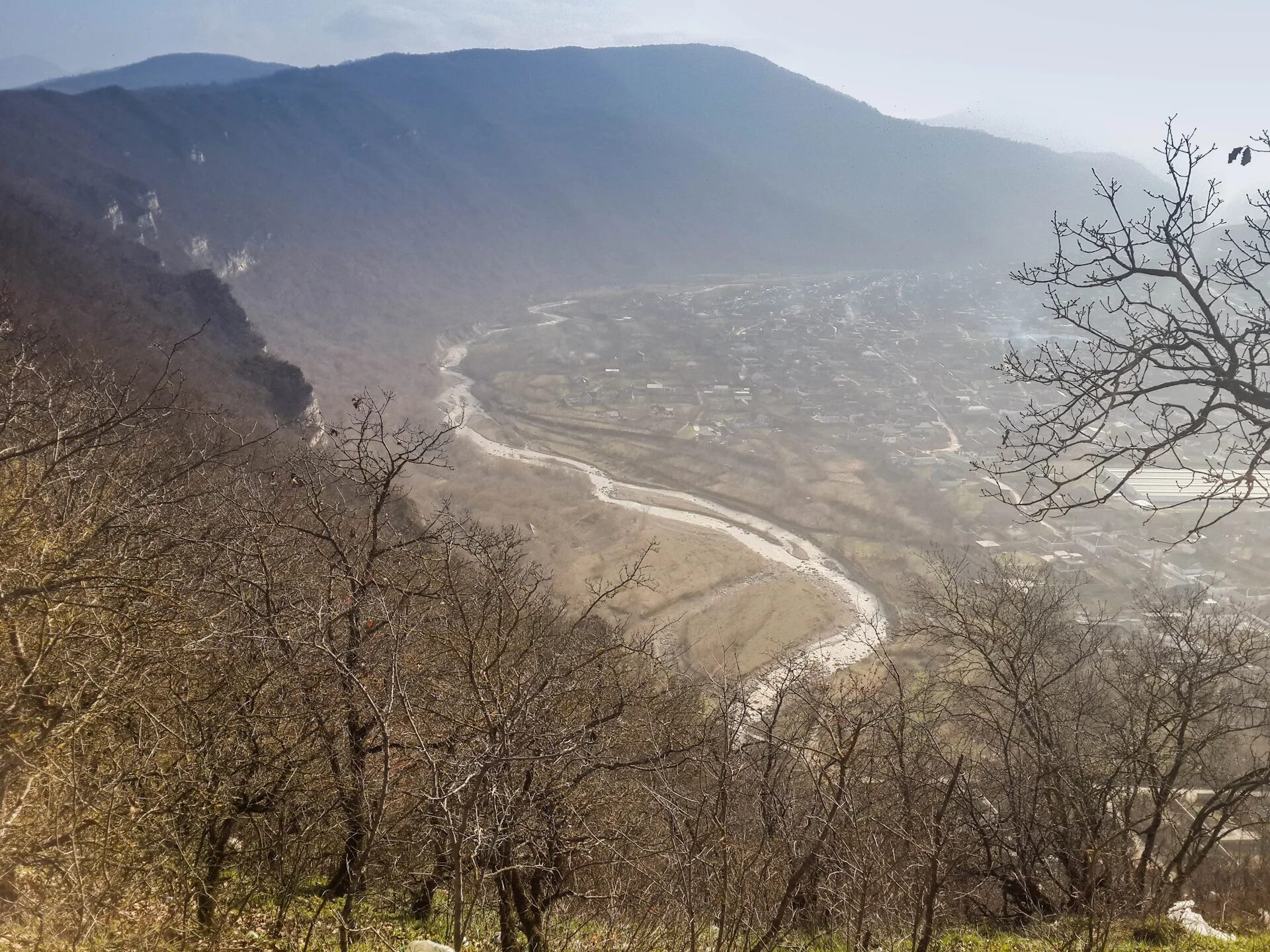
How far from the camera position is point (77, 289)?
87.0 feet

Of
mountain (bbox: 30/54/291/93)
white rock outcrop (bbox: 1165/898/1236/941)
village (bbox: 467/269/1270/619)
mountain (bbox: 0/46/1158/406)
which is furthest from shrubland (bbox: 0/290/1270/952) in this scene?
mountain (bbox: 30/54/291/93)

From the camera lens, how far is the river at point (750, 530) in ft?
81.5

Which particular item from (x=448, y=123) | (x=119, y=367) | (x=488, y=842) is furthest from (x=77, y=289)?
(x=448, y=123)

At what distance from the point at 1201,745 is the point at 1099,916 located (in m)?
4.14

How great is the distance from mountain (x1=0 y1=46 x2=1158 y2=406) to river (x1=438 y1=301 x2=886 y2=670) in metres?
15.7

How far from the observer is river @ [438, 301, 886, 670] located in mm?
24828

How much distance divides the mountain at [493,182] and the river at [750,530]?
51.4ft

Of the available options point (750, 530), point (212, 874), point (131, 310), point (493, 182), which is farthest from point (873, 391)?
point (493, 182)

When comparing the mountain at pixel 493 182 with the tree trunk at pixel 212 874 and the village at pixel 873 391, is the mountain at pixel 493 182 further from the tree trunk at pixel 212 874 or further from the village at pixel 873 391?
the tree trunk at pixel 212 874

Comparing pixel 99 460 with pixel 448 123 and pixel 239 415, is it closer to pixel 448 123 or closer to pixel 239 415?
pixel 239 415

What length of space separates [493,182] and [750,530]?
108 metres

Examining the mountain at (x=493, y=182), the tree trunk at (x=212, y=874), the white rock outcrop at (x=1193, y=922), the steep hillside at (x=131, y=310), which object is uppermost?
the mountain at (x=493, y=182)

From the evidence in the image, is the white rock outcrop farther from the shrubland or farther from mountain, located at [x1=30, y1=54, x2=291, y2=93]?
mountain, located at [x1=30, y1=54, x2=291, y2=93]

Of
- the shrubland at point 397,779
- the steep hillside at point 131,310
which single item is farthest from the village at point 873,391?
the steep hillside at point 131,310
